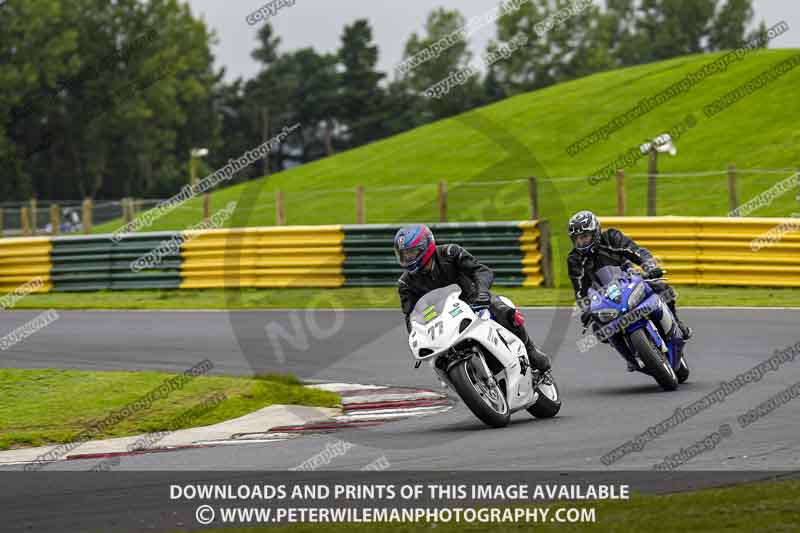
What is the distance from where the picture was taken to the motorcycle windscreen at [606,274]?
12677 mm

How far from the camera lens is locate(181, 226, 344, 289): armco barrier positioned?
2567cm

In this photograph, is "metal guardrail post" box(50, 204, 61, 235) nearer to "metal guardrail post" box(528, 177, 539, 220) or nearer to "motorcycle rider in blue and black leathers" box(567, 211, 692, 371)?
"metal guardrail post" box(528, 177, 539, 220)

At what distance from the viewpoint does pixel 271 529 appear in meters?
7.27

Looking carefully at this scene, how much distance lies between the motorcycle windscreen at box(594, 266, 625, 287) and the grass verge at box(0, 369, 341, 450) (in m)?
2.76

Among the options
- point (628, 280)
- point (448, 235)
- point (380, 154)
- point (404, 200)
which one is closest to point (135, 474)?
point (628, 280)

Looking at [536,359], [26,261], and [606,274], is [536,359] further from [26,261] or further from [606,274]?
[26,261]

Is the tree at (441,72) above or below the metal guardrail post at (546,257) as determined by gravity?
above


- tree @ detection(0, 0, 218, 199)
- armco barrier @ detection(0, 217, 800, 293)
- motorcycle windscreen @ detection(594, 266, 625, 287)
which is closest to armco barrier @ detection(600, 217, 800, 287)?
armco barrier @ detection(0, 217, 800, 293)

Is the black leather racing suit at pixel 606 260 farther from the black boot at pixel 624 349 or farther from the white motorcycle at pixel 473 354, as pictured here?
the white motorcycle at pixel 473 354

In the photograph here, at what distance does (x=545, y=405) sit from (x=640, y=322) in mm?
1454

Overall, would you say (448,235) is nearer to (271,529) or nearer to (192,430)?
(192,430)

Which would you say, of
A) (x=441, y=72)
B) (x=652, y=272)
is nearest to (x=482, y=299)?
(x=652, y=272)

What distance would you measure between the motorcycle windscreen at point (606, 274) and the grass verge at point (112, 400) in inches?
109

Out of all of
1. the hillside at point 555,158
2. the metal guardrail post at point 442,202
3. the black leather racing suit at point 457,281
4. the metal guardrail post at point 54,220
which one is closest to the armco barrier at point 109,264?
the metal guardrail post at point 442,202
